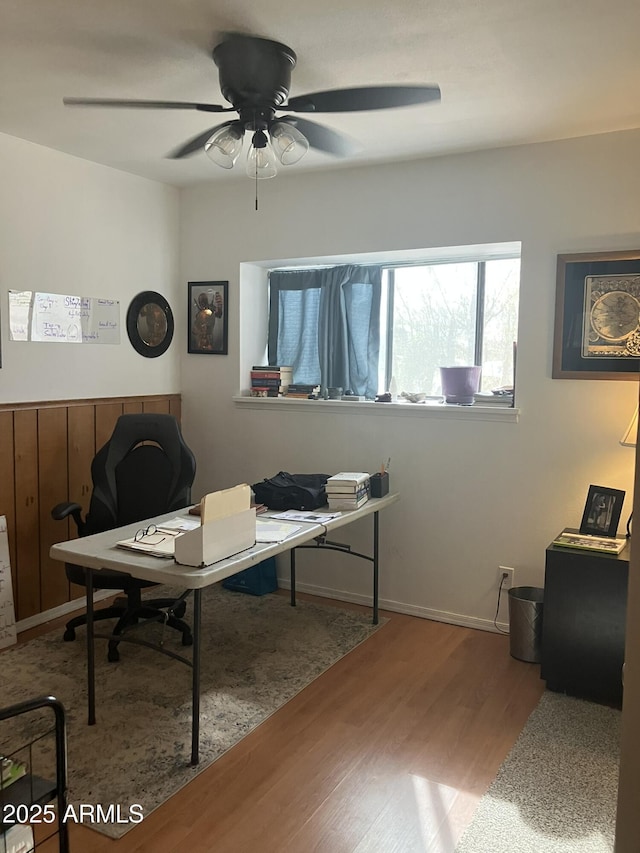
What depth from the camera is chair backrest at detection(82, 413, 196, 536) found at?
354cm

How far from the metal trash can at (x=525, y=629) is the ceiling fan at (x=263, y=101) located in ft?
7.54

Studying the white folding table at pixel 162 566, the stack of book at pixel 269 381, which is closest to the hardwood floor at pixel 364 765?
the white folding table at pixel 162 566

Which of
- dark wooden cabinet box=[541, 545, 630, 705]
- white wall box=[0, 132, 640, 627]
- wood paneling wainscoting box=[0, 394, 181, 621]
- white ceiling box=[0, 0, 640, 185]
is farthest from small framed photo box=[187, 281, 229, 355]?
dark wooden cabinet box=[541, 545, 630, 705]

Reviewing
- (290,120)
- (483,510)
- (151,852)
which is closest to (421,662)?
(483,510)

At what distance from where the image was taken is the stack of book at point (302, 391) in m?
4.33

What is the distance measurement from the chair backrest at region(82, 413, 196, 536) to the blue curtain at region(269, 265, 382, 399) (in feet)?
3.99

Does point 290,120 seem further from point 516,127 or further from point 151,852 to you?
point 151,852

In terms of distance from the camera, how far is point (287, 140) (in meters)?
2.46

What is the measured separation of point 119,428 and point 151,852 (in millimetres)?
2086

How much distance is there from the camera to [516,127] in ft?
10.5

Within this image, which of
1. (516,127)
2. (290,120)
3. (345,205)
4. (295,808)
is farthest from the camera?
(345,205)

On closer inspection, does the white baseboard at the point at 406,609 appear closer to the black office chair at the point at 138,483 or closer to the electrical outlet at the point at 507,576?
the electrical outlet at the point at 507,576

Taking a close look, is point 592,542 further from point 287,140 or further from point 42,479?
point 42,479

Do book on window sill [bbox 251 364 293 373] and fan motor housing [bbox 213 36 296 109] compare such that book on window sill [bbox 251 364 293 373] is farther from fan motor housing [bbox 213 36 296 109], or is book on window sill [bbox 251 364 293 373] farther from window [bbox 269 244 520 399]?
fan motor housing [bbox 213 36 296 109]
